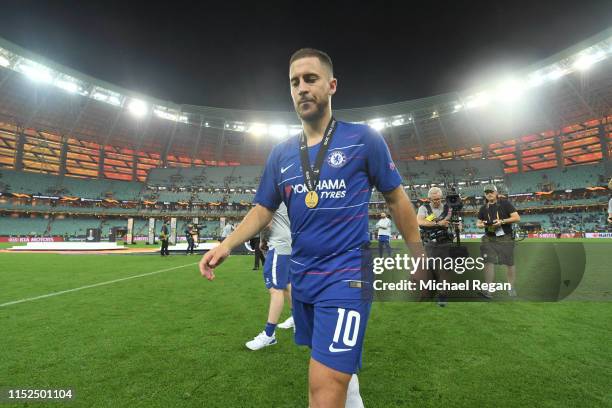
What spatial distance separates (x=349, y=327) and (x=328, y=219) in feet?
1.79

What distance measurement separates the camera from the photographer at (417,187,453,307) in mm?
5574

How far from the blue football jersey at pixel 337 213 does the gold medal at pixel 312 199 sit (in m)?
0.02

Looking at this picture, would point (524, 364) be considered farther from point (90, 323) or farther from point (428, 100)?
point (428, 100)

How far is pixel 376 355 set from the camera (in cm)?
343

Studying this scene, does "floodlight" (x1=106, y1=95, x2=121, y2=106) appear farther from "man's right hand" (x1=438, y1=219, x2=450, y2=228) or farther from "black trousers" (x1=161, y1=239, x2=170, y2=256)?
"man's right hand" (x1=438, y1=219, x2=450, y2=228)

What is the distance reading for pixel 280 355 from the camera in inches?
138

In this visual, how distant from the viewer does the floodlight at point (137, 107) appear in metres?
54.8

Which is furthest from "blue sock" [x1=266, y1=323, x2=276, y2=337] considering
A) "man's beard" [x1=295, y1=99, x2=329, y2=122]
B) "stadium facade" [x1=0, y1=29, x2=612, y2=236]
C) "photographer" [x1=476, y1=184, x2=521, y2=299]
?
"stadium facade" [x1=0, y1=29, x2=612, y2=236]

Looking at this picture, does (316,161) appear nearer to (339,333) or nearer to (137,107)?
(339,333)

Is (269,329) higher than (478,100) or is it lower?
lower

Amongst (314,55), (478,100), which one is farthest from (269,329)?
(478,100)

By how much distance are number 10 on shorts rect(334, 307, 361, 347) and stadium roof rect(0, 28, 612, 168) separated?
178ft

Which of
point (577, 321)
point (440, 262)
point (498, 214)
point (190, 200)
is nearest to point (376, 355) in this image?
point (440, 262)

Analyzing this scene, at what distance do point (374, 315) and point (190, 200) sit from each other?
6002 centimetres
